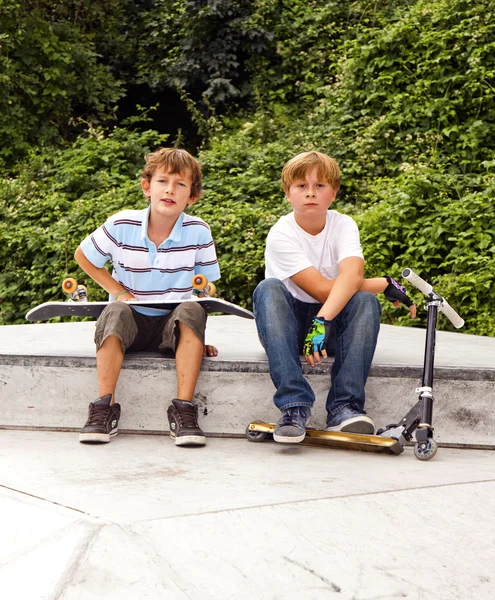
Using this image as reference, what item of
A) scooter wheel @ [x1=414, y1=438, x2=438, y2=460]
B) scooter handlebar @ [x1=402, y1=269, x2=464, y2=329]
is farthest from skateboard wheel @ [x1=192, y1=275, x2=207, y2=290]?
scooter wheel @ [x1=414, y1=438, x2=438, y2=460]

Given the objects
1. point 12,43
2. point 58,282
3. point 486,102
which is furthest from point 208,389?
point 12,43

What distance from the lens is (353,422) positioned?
3.03 meters

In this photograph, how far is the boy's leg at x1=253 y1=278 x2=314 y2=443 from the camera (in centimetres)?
299

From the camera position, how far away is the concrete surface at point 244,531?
1.81 meters

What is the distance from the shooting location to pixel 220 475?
8.66ft

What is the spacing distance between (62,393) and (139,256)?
0.67 meters

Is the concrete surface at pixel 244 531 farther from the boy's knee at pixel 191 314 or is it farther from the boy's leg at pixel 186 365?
the boy's knee at pixel 191 314

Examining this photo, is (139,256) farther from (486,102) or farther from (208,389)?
(486,102)

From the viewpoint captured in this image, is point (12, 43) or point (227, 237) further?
point (12, 43)

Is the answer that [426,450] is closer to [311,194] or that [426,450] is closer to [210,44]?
[311,194]

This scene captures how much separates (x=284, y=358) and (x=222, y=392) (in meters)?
0.42

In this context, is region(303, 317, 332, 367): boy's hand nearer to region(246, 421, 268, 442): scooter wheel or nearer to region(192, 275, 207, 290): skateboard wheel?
region(246, 421, 268, 442): scooter wheel

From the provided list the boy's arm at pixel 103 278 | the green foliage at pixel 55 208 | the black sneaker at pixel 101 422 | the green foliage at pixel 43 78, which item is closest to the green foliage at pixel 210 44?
the green foliage at pixel 43 78

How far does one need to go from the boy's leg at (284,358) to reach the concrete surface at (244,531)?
23 cm
